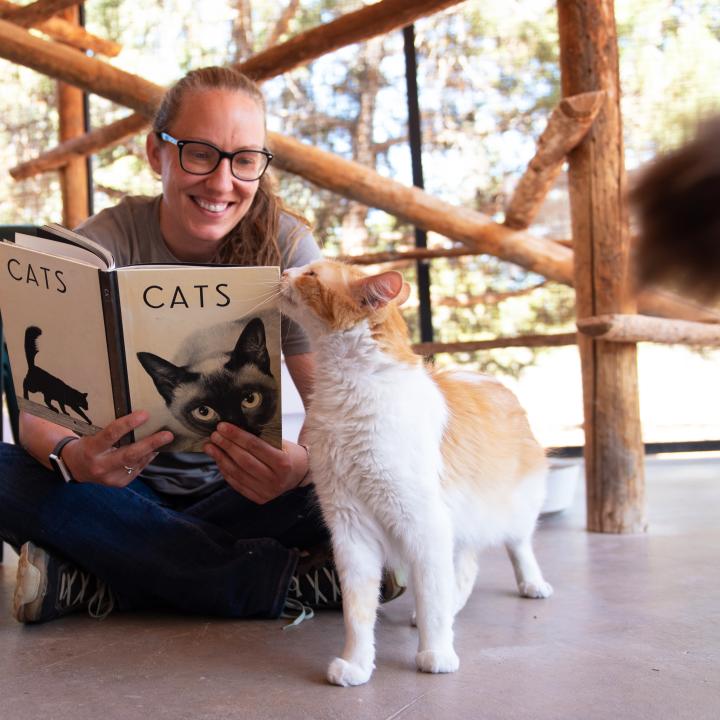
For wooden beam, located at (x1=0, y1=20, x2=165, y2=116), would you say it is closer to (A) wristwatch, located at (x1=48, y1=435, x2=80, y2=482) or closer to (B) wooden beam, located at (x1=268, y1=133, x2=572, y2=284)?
(B) wooden beam, located at (x1=268, y1=133, x2=572, y2=284)

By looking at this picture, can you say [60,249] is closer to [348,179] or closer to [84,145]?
[348,179]

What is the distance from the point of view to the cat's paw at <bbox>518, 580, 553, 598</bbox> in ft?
6.29

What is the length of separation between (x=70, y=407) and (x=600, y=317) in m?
1.58

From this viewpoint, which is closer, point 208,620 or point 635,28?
point 208,620

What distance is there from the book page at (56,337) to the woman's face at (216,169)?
0.40 m

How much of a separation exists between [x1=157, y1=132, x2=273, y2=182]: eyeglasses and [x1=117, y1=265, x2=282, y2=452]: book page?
0.44 meters

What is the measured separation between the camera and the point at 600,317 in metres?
2.55

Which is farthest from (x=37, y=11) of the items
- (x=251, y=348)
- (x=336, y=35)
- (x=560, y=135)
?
(x=251, y=348)

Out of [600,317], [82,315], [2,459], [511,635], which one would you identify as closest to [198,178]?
[82,315]

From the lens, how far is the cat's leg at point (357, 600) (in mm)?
1401

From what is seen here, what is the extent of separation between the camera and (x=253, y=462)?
5.25ft

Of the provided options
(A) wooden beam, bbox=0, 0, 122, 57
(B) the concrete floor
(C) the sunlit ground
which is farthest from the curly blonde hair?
(A) wooden beam, bbox=0, 0, 122, 57

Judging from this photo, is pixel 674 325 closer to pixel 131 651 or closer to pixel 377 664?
pixel 377 664

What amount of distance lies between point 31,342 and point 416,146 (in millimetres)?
3177
